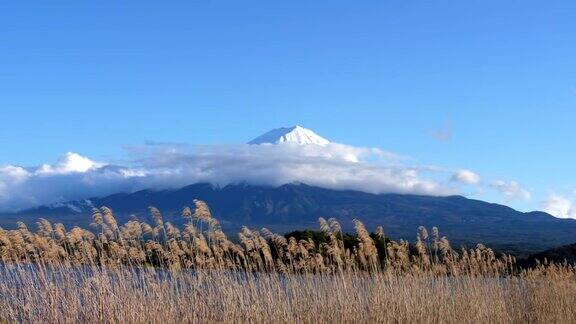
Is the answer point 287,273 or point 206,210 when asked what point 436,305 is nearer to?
point 287,273

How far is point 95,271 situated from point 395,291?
6.30m

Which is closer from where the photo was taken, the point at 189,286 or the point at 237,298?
the point at 237,298

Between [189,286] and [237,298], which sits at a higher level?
[189,286]

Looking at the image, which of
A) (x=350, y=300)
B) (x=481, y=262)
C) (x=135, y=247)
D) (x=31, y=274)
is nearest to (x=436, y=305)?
(x=350, y=300)

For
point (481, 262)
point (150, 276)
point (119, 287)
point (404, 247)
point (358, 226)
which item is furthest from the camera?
point (481, 262)

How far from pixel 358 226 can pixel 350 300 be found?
169 cm

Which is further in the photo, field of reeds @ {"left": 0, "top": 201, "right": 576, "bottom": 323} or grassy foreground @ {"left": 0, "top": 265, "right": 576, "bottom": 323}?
field of reeds @ {"left": 0, "top": 201, "right": 576, "bottom": 323}

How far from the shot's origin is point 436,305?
57.4 feet

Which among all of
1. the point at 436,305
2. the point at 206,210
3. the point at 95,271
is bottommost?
the point at 436,305

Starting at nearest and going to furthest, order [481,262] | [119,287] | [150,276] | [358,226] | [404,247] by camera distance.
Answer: [119,287] < [150,276] < [358,226] < [404,247] < [481,262]

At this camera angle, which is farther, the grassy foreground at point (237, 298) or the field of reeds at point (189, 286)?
the field of reeds at point (189, 286)

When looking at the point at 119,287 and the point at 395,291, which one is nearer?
the point at 119,287

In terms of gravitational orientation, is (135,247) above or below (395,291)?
above

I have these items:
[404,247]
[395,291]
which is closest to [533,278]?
[404,247]
